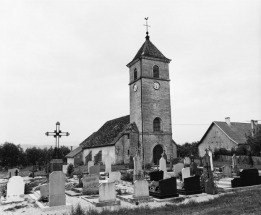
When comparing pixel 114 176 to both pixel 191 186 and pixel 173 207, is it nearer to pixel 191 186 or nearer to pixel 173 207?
pixel 191 186

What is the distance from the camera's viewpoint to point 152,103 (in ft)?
97.2

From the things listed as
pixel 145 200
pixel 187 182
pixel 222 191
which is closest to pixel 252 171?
pixel 222 191

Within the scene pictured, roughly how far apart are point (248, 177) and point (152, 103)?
17.9m

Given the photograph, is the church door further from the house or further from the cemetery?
the cemetery

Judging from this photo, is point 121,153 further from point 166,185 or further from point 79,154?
point 166,185

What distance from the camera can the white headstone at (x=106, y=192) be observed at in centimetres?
946

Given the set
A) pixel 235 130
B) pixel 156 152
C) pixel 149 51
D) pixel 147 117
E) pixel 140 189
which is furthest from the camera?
pixel 235 130

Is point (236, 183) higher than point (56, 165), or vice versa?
point (56, 165)

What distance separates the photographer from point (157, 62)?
30.8m

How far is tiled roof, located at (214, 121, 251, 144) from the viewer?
107ft

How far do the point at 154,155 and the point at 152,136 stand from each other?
7.55ft

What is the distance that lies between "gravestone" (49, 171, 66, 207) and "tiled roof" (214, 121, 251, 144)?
2790cm

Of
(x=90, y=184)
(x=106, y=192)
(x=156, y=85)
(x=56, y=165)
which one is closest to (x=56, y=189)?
(x=56, y=165)

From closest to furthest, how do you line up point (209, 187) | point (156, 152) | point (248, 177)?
1. point (209, 187)
2. point (248, 177)
3. point (156, 152)
